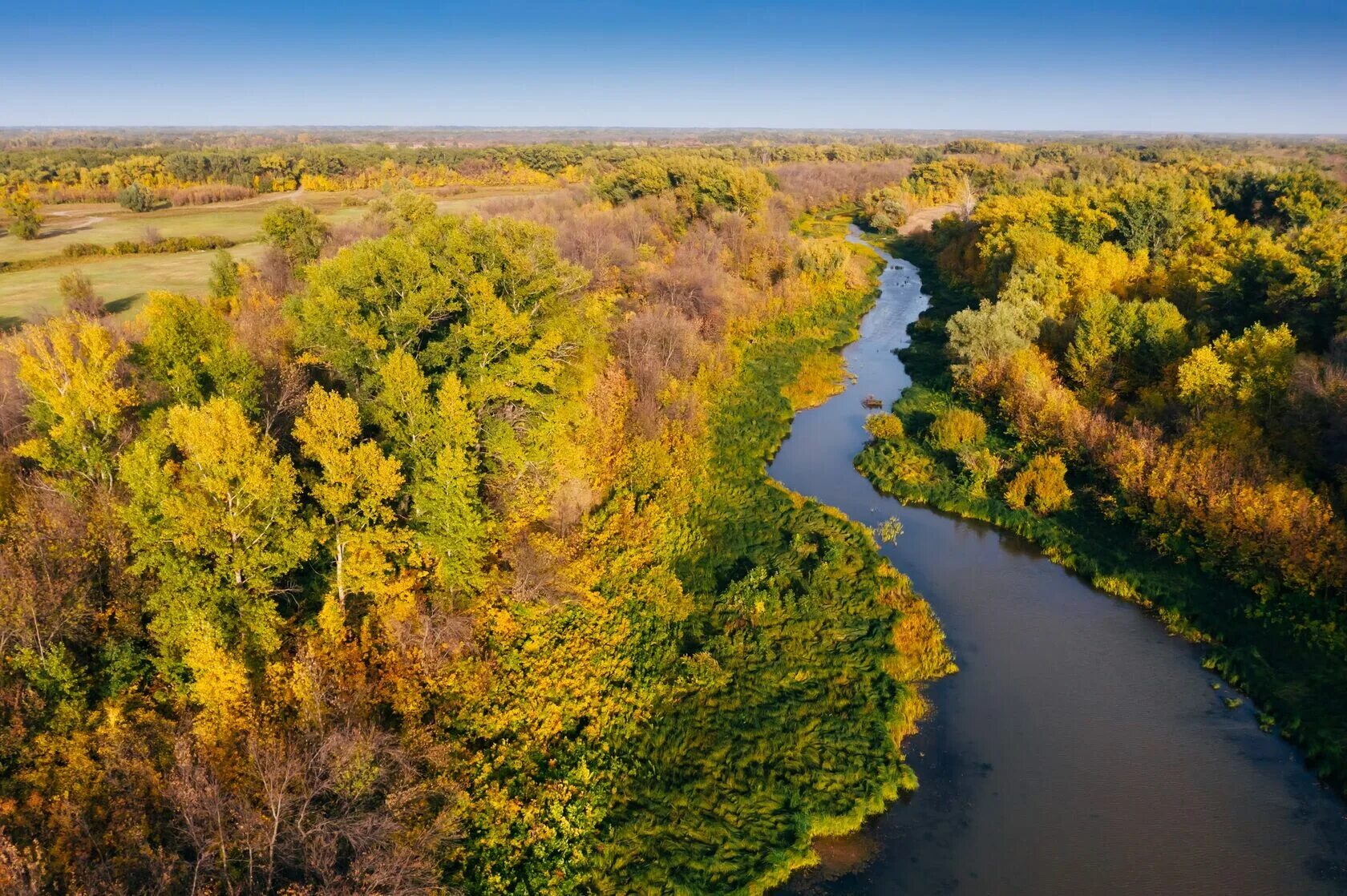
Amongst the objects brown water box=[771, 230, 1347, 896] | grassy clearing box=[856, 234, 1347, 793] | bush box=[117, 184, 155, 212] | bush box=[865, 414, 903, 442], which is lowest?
brown water box=[771, 230, 1347, 896]

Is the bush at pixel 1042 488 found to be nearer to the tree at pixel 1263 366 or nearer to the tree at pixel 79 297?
the tree at pixel 1263 366

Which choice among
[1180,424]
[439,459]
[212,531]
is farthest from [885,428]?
[212,531]

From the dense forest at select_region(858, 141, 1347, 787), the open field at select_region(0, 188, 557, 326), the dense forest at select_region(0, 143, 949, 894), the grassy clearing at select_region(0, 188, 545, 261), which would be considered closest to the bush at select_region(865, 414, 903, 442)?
the dense forest at select_region(858, 141, 1347, 787)

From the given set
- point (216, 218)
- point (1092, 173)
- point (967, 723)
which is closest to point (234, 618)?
point (967, 723)

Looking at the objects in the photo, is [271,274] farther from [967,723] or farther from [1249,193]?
[1249,193]

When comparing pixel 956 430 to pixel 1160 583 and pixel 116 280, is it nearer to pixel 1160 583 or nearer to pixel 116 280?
pixel 1160 583

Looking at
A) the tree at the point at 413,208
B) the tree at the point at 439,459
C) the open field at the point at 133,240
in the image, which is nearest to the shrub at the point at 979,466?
the tree at the point at 439,459

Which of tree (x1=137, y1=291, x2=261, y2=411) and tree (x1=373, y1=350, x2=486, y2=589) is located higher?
tree (x1=137, y1=291, x2=261, y2=411)

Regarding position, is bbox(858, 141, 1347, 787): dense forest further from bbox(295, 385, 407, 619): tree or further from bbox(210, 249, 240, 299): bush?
bbox(210, 249, 240, 299): bush
